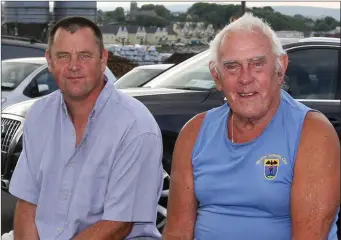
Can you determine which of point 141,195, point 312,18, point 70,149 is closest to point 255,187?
point 141,195

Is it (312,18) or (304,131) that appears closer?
(304,131)

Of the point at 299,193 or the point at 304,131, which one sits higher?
the point at 304,131

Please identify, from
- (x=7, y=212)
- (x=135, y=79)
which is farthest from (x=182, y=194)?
(x=135, y=79)

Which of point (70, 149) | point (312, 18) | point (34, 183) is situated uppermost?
point (312, 18)

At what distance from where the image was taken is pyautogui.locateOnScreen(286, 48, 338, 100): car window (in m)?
4.73

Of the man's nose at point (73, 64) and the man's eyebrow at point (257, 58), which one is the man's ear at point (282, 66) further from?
the man's nose at point (73, 64)

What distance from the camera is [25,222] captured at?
2898 mm

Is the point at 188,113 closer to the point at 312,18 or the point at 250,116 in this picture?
the point at 312,18

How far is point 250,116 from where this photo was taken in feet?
8.26

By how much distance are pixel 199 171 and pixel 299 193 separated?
1.36 feet

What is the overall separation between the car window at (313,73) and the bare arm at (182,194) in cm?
217

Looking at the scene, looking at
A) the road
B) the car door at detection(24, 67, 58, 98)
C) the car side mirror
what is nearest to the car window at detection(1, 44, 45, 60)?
the car door at detection(24, 67, 58, 98)

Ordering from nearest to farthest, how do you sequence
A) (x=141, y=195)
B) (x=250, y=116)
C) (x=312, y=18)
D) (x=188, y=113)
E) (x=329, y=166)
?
1. (x=329, y=166)
2. (x=250, y=116)
3. (x=141, y=195)
4. (x=188, y=113)
5. (x=312, y=18)

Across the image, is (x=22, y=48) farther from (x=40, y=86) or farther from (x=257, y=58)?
(x=257, y=58)
